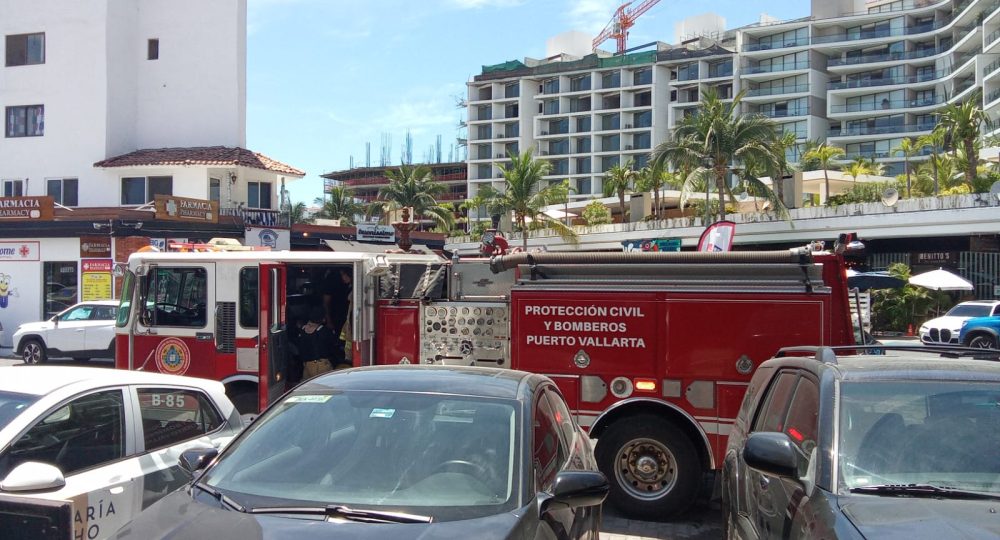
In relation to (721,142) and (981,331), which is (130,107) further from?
(981,331)

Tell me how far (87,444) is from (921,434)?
4466 mm

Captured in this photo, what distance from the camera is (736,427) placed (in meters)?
5.82

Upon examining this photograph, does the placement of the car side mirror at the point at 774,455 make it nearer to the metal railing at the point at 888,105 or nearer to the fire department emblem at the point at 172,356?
the fire department emblem at the point at 172,356

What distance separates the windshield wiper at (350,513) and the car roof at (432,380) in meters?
0.96

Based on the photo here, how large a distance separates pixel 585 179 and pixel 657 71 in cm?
1483

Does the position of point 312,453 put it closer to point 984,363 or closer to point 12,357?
point 984,363

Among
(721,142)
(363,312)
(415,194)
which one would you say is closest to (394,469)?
(363,312)

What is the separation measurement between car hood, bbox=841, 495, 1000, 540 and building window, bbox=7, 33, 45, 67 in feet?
126

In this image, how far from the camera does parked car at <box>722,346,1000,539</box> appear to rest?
353 centimetres

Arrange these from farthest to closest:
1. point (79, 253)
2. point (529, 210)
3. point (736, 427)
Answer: point (529, 210)
point (79, 253)
point (736, 427)

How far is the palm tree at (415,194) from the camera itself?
59844 millimetres

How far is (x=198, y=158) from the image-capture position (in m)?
33.0

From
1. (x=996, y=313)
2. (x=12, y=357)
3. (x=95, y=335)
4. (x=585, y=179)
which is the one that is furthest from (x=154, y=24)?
(x=585, y=179)

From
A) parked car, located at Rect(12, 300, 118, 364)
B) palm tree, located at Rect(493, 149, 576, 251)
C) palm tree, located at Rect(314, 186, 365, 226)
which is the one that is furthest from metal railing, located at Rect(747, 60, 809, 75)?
parked car, located at Rect(12, 300, 118, 364)
